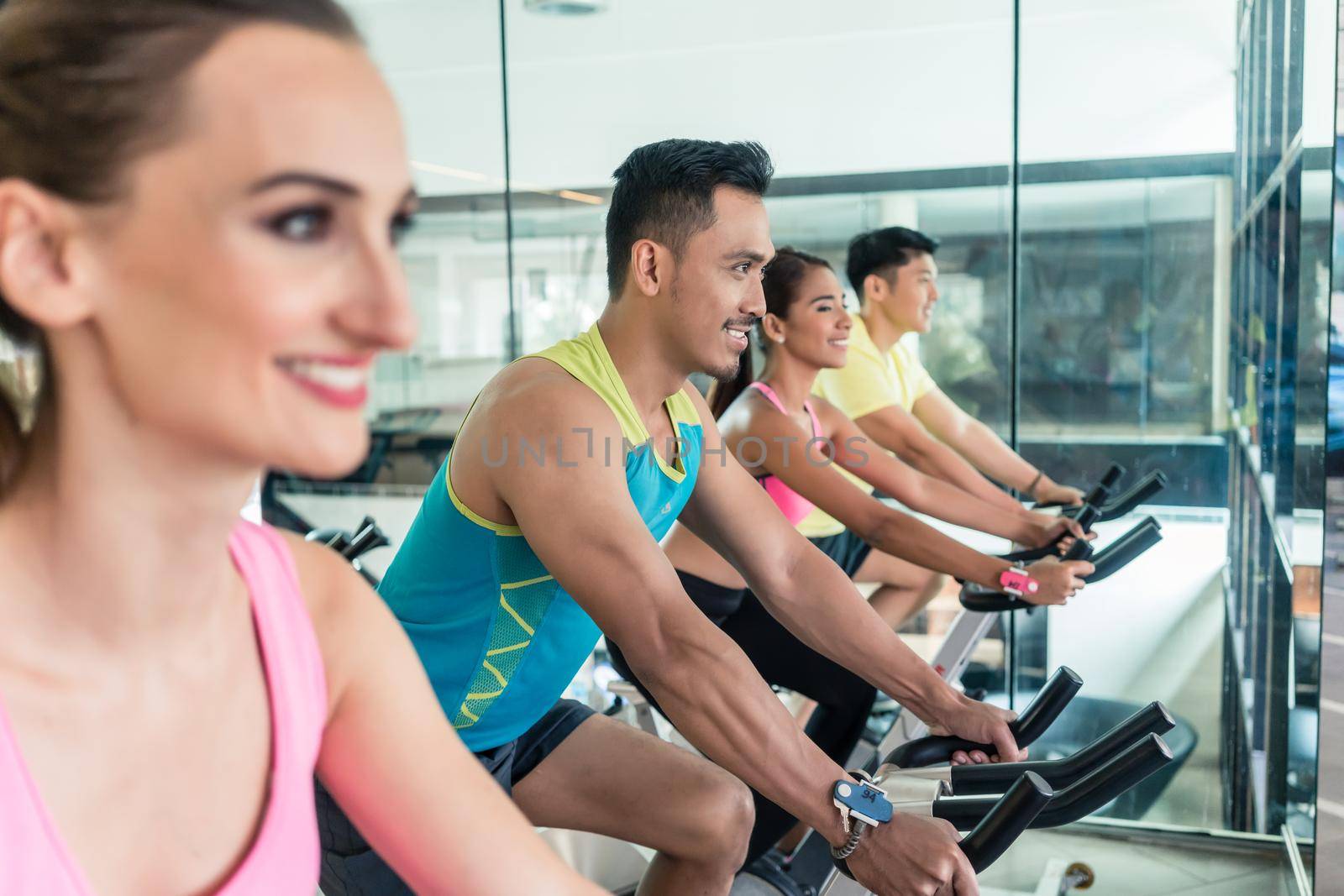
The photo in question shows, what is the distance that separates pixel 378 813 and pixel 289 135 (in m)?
0.48

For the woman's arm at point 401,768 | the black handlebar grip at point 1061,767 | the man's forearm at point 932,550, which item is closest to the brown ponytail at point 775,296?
the man's forearm at point 932,550

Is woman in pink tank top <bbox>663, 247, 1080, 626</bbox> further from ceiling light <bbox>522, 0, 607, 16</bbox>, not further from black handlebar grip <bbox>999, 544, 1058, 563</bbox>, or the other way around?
ceiling light <bbox>522, 0, 607, 16</bbox>

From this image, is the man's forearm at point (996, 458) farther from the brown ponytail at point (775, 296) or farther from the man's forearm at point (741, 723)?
the man's forearm at point (741, 723)

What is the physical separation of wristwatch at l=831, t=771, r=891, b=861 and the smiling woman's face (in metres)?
0.90

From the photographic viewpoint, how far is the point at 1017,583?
8.54 ft

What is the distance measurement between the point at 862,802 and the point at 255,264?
1000 mm

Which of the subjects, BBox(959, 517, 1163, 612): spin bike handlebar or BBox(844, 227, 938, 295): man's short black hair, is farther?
BBox(844, 227, 938, 295): man's short black hair

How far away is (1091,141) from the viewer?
4.29 meters

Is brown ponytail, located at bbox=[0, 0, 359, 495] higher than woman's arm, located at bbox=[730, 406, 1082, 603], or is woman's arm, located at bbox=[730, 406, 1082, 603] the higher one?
brown ponytail, located at bbox=[0, 0, 359, 495]

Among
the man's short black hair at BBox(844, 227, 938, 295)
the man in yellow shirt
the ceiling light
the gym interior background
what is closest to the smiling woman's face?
the gym interior background

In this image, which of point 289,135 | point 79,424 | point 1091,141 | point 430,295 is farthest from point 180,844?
point 430,295

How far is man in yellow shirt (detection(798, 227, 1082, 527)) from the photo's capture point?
386 centimetres

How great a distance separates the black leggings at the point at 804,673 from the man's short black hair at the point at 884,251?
5.48ft

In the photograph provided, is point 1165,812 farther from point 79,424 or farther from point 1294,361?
point 79,424
